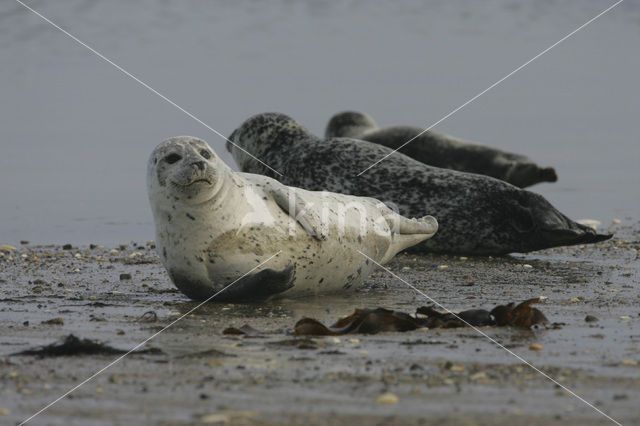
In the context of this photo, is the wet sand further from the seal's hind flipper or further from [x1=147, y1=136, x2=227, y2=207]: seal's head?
[x1=147, y1=136, x2=227, y2=207]: seal's head

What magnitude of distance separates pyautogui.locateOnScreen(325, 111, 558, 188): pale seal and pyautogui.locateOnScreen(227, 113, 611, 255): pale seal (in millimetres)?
2456

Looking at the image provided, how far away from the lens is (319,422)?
122 inches

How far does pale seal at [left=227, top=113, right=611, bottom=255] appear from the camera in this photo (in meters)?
8.26

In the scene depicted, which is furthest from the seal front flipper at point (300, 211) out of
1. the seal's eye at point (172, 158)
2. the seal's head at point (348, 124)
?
the seal's head at point (348, 124)

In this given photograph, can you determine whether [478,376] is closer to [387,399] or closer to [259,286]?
[387,399]

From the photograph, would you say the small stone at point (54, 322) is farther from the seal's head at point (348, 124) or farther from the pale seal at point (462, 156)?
the seal's head at point (348, 124)

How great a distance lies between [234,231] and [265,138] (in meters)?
3.98

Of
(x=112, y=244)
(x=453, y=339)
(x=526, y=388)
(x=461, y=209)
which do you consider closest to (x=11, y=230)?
(x=112, y=244)

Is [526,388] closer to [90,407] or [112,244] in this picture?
[90,407]

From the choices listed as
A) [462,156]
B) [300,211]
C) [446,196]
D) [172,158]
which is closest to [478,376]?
[300,211]

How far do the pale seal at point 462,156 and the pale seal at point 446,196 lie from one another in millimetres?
2456

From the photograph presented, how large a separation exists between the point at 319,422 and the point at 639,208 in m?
9.61

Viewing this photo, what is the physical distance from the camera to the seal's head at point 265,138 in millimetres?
9594

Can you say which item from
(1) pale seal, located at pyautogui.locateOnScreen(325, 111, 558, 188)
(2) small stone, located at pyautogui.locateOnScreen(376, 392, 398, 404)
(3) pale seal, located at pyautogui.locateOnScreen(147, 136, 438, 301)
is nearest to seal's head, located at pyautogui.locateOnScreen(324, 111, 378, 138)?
(1) pale seal, located at pyautogui.locateOnScreen(325, 111, 558, 188)
